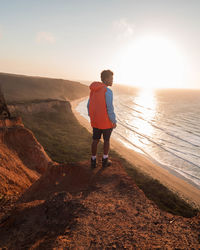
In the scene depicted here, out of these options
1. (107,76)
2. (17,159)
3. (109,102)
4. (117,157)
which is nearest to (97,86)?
(107,76)

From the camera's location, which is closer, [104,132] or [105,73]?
[105,73]

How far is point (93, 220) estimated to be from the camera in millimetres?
2660

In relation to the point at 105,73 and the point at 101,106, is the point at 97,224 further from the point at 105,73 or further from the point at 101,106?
the point at 105,73

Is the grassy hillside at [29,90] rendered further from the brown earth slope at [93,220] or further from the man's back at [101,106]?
the brown earth slope at [93,220]

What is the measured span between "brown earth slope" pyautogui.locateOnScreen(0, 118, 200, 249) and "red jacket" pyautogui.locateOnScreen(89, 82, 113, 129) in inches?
55.3

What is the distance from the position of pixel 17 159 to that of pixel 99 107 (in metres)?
4.07

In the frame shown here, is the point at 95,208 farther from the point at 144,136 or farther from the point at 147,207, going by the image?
the point at 144,136

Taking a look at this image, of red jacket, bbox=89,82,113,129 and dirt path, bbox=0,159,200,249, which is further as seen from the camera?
red jacket, bbox=89,82,113,129

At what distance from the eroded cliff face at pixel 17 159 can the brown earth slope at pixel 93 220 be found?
91cm

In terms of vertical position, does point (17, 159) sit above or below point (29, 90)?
above

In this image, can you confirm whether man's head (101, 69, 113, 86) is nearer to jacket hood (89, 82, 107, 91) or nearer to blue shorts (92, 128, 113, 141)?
jacket hood (89, 82, 107, 91)

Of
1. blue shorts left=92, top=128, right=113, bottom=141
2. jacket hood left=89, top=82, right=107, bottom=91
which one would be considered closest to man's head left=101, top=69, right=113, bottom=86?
jacket hood left=89, top=82, right=107, bottom=91

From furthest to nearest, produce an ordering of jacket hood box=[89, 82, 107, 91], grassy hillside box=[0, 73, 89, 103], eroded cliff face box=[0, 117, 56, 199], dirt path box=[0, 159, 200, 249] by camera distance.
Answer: grassy hillside box=[0, 73, 89, 103] → eroded cliff face box=[0, 117, 56, 199] → jacket hood box=[89, 82, 107, 91] → dirt path box=[0, 159, 200, 249]

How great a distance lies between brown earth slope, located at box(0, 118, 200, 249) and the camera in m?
2.22
